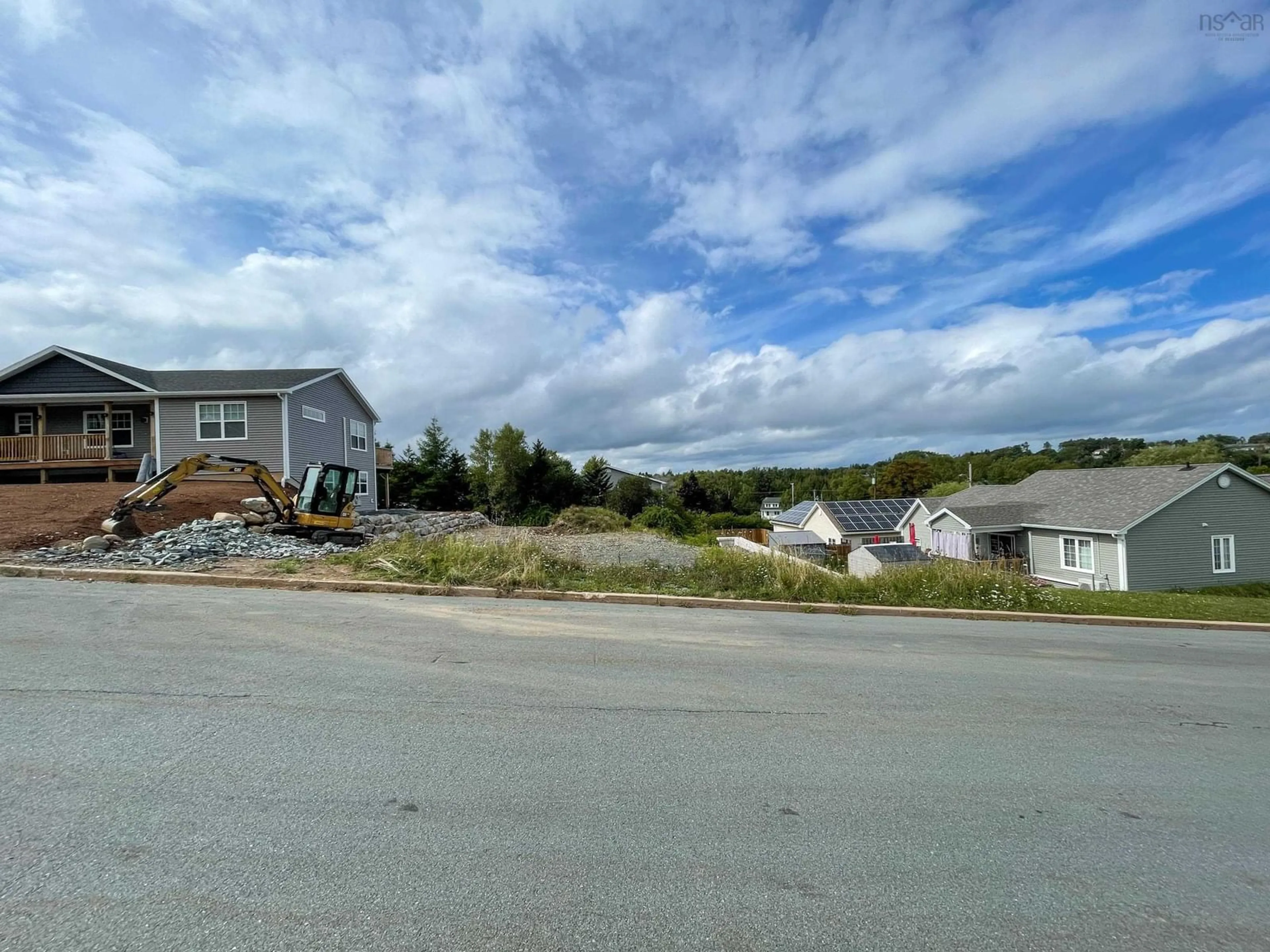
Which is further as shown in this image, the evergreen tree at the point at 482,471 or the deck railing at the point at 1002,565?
the evergreen tree at the point at 482,471

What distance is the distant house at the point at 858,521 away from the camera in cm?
4206

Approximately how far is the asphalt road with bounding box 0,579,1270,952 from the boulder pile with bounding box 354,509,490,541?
10.5 m

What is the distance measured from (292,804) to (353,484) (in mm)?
14693

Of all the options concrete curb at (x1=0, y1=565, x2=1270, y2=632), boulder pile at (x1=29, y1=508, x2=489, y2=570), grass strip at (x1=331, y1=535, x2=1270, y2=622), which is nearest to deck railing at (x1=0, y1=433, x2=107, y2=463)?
boulder pile at (x1=29, y1=508, x2=489, y2=570)

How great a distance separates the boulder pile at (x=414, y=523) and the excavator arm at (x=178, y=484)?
7.68ft

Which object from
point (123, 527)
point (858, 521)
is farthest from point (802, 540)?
point (123, 527)

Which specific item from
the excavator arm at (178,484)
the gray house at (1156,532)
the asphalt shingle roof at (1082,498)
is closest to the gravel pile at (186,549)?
the excavator arm at (178,484)

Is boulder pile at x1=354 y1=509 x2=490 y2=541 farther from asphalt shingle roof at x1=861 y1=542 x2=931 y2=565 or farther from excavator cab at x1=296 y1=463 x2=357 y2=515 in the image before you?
asphalt shingle roof at x1=861 y1=542 x2=931 y2=565

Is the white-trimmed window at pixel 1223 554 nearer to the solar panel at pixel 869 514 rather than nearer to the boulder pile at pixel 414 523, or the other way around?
the solar panel at pixel 869 514

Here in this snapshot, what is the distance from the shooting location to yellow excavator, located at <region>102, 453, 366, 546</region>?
1484 cm

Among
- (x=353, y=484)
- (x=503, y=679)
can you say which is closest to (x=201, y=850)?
(x=503, y=679)

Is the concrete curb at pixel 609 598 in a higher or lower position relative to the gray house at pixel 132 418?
lower

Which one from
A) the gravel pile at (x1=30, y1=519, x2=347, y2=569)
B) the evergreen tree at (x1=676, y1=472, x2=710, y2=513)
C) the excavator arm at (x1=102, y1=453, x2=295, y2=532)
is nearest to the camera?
the gravel pile at (x1=30, y1=519, x2=347, y2=569)

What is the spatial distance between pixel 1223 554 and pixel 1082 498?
5.21 meters
